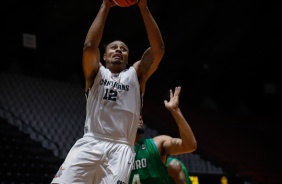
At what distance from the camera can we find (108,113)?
305 cm

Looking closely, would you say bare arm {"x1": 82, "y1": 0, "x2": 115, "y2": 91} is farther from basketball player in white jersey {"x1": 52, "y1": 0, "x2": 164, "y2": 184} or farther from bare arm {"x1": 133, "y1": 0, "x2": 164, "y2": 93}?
bare arm {"x1": 133, "y1": 0, "x2": 164, "y2": 93}

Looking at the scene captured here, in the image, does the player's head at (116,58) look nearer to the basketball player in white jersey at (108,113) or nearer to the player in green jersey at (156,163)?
the basketball player in white jersey at (108,113)

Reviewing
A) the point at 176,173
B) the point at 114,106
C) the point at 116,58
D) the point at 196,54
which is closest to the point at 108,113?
Result: the point at 114,106

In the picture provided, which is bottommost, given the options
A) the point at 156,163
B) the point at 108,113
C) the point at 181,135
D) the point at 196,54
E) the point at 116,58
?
the point at 156,163

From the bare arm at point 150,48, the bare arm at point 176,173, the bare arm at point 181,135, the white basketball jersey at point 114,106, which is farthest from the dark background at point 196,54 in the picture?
the white basketball jersey at point 114,106

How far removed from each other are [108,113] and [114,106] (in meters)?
0.07

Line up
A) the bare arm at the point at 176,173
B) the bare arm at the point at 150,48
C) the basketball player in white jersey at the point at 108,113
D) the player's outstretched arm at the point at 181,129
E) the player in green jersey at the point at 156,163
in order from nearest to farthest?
the basketball player in white jersey at the point at 108,113
the bare arm at the point at 150,48
the player's outstretched arm at the point at 181,129
the player in green jersey at the point at 156,163
the bare arm at the point at 176,173

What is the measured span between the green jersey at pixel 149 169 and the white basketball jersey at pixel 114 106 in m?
0.68

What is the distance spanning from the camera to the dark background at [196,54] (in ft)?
40.6

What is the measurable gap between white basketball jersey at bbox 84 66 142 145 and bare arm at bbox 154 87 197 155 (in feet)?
1.08

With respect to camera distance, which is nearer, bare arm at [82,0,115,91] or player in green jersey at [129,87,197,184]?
bare arm at [82,0,115,91]

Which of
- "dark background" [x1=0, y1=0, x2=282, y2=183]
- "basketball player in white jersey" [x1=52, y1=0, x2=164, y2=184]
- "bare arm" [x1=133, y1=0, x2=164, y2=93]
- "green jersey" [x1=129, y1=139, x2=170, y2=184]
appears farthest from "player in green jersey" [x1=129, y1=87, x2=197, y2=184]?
"dark background" [x1=0, y1=0, x2=282, y2=183]

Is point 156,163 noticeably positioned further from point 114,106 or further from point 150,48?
point 150,48

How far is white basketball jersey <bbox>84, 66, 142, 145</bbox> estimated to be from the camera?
303 centimetres
